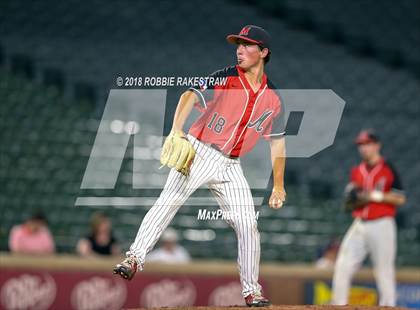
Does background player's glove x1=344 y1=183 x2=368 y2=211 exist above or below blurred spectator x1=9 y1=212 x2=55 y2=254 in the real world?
above

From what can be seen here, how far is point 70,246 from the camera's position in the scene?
452 inches

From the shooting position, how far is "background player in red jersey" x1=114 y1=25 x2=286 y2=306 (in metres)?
4.89

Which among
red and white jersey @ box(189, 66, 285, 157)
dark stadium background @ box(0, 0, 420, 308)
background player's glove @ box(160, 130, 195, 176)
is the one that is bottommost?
background player's glove @ box(160, 130, 195, 176)

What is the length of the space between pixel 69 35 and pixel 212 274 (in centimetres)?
505

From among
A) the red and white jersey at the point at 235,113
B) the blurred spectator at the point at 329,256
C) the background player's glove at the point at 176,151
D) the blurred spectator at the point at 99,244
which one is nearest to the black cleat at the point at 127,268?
the background player's glove at the point at 176,151

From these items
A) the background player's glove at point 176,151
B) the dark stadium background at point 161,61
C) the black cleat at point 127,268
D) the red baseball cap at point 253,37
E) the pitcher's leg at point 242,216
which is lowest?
the black cleat at point 127,268

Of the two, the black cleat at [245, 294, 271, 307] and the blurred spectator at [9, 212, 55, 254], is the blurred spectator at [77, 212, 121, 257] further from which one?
the black cleat at [245, 294, 271, 307]

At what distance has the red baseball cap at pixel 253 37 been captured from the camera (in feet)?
16.0

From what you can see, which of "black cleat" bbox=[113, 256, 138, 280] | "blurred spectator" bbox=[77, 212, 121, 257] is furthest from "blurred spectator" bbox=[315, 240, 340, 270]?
"black cleat" bbox=[113, 256, 138, 280]

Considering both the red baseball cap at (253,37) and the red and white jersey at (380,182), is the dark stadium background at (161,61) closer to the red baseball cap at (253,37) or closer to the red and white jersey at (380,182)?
the red and white jersey at (380,182)

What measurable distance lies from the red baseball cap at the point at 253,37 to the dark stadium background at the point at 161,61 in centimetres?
593

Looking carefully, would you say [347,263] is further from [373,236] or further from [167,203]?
[167,203]

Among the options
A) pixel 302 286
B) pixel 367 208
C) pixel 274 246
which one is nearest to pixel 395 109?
pixel 274 246

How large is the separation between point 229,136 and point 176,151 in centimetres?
34
